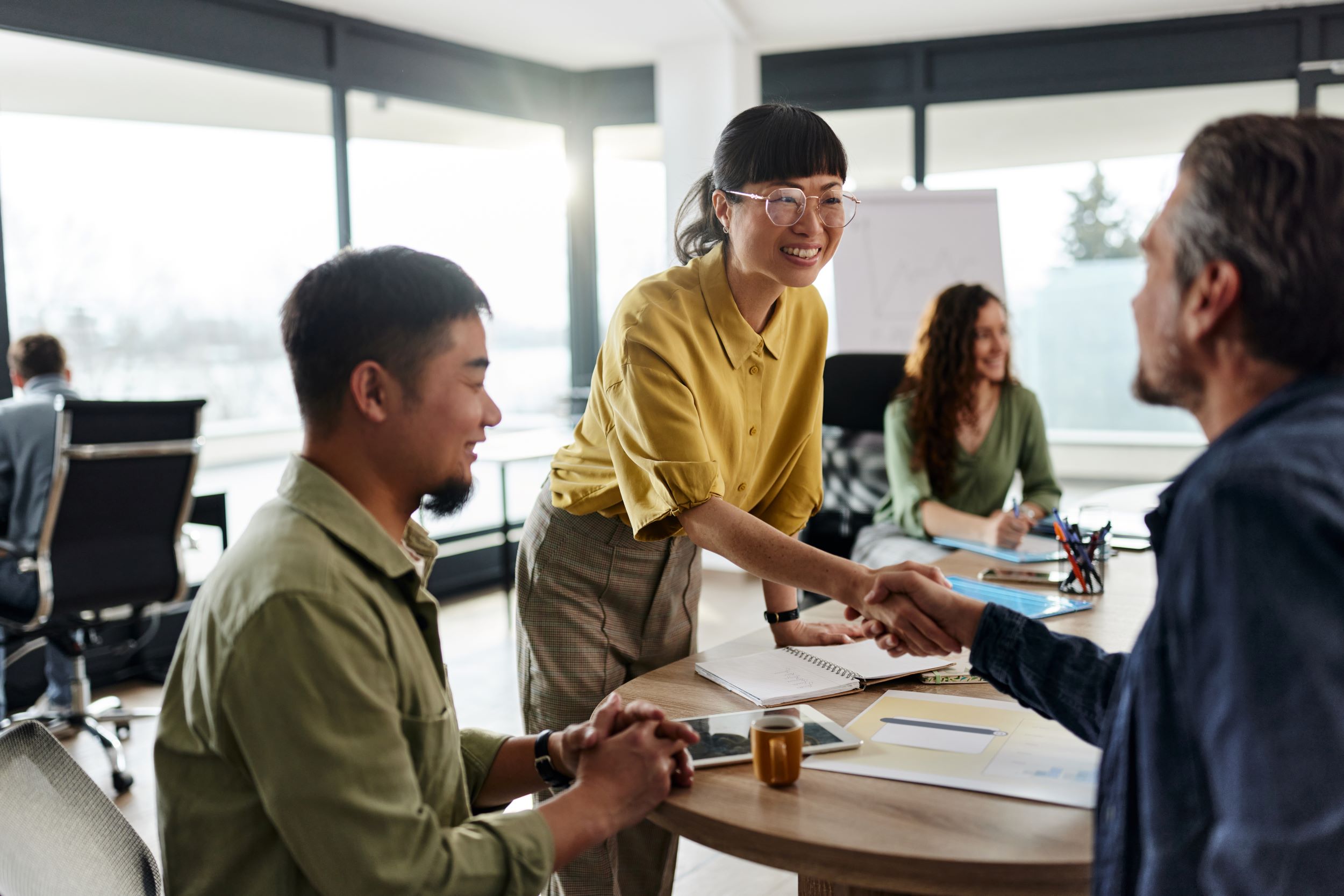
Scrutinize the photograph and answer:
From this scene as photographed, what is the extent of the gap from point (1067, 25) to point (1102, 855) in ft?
17.1

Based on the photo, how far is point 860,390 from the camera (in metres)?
3.42

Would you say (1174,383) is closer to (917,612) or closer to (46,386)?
(917,612)

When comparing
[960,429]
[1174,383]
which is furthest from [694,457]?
[960,429]

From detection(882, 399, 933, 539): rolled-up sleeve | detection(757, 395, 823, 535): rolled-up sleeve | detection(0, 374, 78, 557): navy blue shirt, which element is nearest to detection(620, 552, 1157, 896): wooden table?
detection(757, 395, 823, 535): rolled-up sleeve

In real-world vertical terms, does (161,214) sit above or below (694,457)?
above

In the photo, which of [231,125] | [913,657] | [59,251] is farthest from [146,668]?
[913,657]

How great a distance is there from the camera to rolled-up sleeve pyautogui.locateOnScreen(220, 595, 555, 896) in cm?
93

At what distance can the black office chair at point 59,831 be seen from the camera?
0.98 meters

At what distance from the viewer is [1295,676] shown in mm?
790

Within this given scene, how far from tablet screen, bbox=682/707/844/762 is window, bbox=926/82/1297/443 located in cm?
441

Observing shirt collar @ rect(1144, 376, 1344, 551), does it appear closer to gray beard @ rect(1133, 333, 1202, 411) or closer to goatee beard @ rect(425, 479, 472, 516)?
gray beard @ rect(1133, 333, 1202, 411)

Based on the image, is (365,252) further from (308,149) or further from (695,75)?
(695,75)

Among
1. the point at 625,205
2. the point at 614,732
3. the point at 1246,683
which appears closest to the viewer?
the point at 1246,683

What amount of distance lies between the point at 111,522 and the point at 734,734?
2654mm
